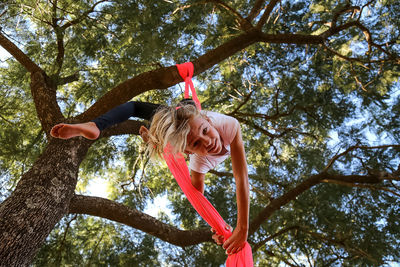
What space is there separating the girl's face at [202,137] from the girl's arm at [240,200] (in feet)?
0.48

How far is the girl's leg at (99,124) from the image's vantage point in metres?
1.20

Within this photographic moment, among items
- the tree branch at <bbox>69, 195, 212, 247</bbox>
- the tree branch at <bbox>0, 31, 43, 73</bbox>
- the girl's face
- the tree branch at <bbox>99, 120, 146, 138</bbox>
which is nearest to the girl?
the girl's face

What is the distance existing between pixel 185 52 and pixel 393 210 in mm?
2401

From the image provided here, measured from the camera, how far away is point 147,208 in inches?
145

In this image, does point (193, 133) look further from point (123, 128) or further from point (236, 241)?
point (123, 128)

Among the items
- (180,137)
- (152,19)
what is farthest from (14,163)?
(180,137)

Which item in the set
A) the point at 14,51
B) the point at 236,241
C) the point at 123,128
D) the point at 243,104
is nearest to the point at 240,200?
the point at 236,241

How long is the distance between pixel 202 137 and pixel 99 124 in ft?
1.54

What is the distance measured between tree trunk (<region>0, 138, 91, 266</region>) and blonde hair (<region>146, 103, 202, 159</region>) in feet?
1.75

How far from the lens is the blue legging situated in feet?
4.12

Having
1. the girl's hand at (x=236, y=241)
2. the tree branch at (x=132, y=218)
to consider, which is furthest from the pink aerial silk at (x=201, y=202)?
the tree branch at (x=132, y=218)

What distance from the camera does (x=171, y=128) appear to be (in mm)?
1429

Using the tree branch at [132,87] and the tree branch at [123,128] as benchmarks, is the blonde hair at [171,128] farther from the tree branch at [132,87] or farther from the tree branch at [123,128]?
the tree branch at [123,128]

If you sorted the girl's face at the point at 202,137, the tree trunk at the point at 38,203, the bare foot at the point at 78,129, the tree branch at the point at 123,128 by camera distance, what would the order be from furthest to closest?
1. the tree branch at the point at 123,128
2. the girl's face at the point at 202,137
3. the tree trunk at the point at 38,203
4. the bare foot at the point at 78,129
